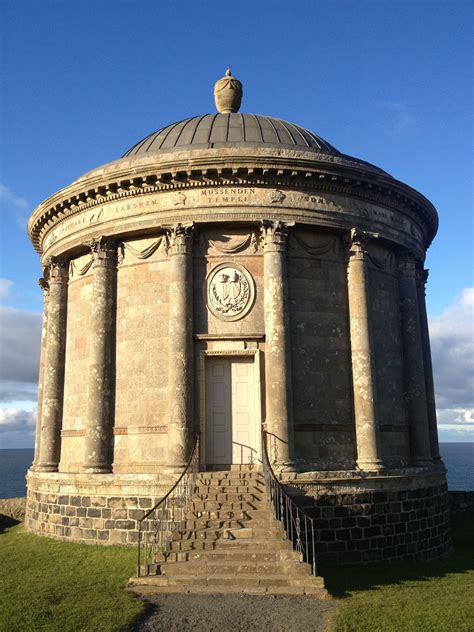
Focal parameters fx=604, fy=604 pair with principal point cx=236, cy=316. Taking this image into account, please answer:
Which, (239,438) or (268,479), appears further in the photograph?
(239,438)

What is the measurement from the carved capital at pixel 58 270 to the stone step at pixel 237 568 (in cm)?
1089

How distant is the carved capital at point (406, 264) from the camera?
1855 centimetres

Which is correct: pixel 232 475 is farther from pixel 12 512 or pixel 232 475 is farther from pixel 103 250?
pixel 12 512

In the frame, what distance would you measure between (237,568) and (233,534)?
41.9 inches

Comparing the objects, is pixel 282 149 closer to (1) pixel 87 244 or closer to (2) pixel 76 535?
(1) pixel 87 244

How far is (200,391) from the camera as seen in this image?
15.5m

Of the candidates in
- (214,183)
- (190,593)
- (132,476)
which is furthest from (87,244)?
(190,593)

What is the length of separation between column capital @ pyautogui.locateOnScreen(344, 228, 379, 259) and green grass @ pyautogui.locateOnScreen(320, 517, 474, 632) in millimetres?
8035

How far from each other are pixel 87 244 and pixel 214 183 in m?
4.17

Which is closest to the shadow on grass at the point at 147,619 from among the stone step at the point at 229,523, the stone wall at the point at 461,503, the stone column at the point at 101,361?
the stone step at the point at 229,523

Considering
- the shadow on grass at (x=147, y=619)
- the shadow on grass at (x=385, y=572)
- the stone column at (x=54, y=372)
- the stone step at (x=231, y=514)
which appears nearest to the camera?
the shadow on grass at (x=147, y=619)

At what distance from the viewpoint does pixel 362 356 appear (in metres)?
16.1

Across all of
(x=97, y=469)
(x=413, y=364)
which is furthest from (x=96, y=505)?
(x=413, y=364)

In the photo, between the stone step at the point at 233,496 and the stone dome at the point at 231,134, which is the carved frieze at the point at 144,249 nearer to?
the stone dome at the point at 231,134
